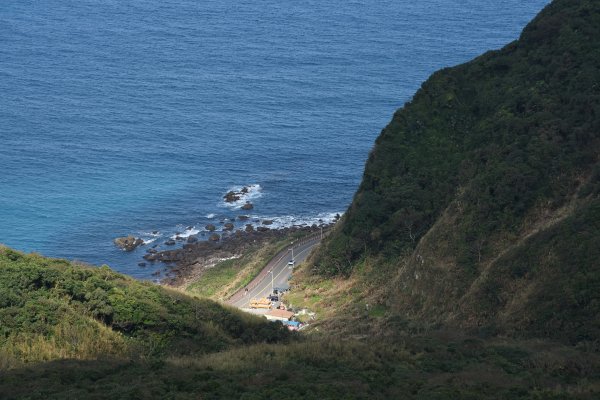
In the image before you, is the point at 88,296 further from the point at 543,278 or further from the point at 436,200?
the point at 436,200

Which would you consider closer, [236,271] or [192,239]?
[236,271]

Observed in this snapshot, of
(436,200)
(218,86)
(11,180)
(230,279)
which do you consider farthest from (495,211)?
(218,86)

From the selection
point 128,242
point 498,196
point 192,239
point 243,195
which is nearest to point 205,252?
point 192,239

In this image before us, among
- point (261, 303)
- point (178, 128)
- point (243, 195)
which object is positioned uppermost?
point (178, 128)

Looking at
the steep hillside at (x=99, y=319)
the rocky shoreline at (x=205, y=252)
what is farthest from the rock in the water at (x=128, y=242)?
the steep hillside at (x=99, y=319)

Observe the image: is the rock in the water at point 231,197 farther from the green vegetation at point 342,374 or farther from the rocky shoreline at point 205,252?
the green vegetation at point 342,374

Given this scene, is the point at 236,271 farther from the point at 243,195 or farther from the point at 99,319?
the point at 99,319
